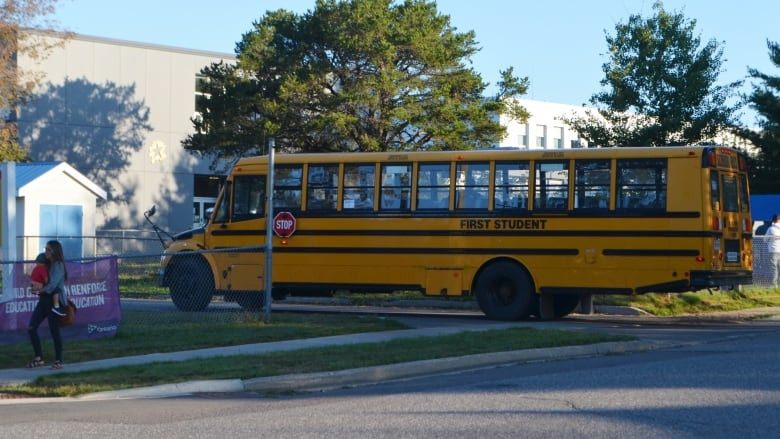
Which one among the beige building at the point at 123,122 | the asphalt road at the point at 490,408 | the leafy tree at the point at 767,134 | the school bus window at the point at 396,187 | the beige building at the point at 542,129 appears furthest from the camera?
the beige building at the point at 542,129

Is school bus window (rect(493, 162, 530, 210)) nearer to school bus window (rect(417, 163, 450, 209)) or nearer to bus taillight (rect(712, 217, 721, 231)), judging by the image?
school bus window (rect(417, 163, 450, 209))

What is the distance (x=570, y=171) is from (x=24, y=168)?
78.1 feet

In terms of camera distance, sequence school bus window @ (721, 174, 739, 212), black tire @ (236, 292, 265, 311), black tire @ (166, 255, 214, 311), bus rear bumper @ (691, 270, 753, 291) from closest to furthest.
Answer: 1. bus rear bumper @ (691, 270, 753, 291)
2. school bus window @ (721, 174, 739, 212)
3. black tire @ (236, 292, 265, 311)
4. black tire @ (166, 255, 214, 311)

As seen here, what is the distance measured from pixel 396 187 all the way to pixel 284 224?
95.0 inches

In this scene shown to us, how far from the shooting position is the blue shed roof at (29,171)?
1451 inches

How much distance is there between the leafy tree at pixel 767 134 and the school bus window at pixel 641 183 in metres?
25.4

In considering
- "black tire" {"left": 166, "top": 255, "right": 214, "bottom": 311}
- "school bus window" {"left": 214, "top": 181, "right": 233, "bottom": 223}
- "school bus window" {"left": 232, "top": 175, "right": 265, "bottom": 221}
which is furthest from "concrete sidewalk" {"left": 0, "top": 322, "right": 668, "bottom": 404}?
"school bus window" {"left": 214, "top": 181, "right": 233, "bottom": 223}

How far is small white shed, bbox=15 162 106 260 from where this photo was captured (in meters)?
36.2

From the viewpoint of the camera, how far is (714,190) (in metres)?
19.9

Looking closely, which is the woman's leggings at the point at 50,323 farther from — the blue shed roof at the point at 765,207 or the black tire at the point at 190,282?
the blue shed roof at the point at 765,207

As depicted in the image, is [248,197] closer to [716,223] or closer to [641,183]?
[641,183]

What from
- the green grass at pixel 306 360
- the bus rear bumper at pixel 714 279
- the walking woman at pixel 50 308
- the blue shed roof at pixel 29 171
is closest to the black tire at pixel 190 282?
the green grass at pixel 306 360

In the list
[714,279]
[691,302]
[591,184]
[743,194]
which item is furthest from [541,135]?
[714,279]

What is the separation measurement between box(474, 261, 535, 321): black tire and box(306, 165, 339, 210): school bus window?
11.2 ft
